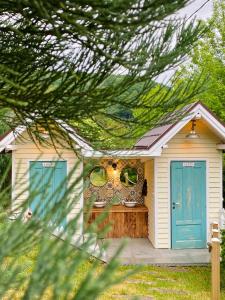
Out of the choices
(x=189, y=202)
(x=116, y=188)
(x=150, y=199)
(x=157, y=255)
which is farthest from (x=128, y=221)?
(x=157, y=255)

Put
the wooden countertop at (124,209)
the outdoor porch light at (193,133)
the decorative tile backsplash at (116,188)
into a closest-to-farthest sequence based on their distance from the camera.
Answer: the outdoor porch light at (193,133), the wooden countertop at (124,209), the decorative tile backsplash at (116,188)

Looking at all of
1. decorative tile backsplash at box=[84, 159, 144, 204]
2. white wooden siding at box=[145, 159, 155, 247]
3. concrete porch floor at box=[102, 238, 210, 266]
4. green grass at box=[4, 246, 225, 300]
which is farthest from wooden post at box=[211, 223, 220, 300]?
decorative tile backsplash at box=[84, 159, 144, 204]

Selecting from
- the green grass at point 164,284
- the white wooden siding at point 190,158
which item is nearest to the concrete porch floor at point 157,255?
the green grass at point 164,284

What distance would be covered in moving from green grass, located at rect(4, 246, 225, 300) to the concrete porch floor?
350 mm

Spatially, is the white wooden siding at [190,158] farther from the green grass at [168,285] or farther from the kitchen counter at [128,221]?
the green grass at [168,285]

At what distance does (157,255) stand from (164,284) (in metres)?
2.54

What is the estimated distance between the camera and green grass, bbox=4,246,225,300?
930 cm

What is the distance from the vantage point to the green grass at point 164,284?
9.30 metres

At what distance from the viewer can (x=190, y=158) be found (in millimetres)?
13812

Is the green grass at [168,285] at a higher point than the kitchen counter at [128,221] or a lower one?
lower

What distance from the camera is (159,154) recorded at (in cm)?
1302

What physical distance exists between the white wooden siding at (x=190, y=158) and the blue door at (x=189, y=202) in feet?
0.46

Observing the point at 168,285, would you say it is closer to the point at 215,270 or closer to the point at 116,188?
the point at 215,270

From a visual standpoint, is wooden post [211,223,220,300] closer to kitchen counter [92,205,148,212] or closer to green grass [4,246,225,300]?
green grass [4,246,225,300]
